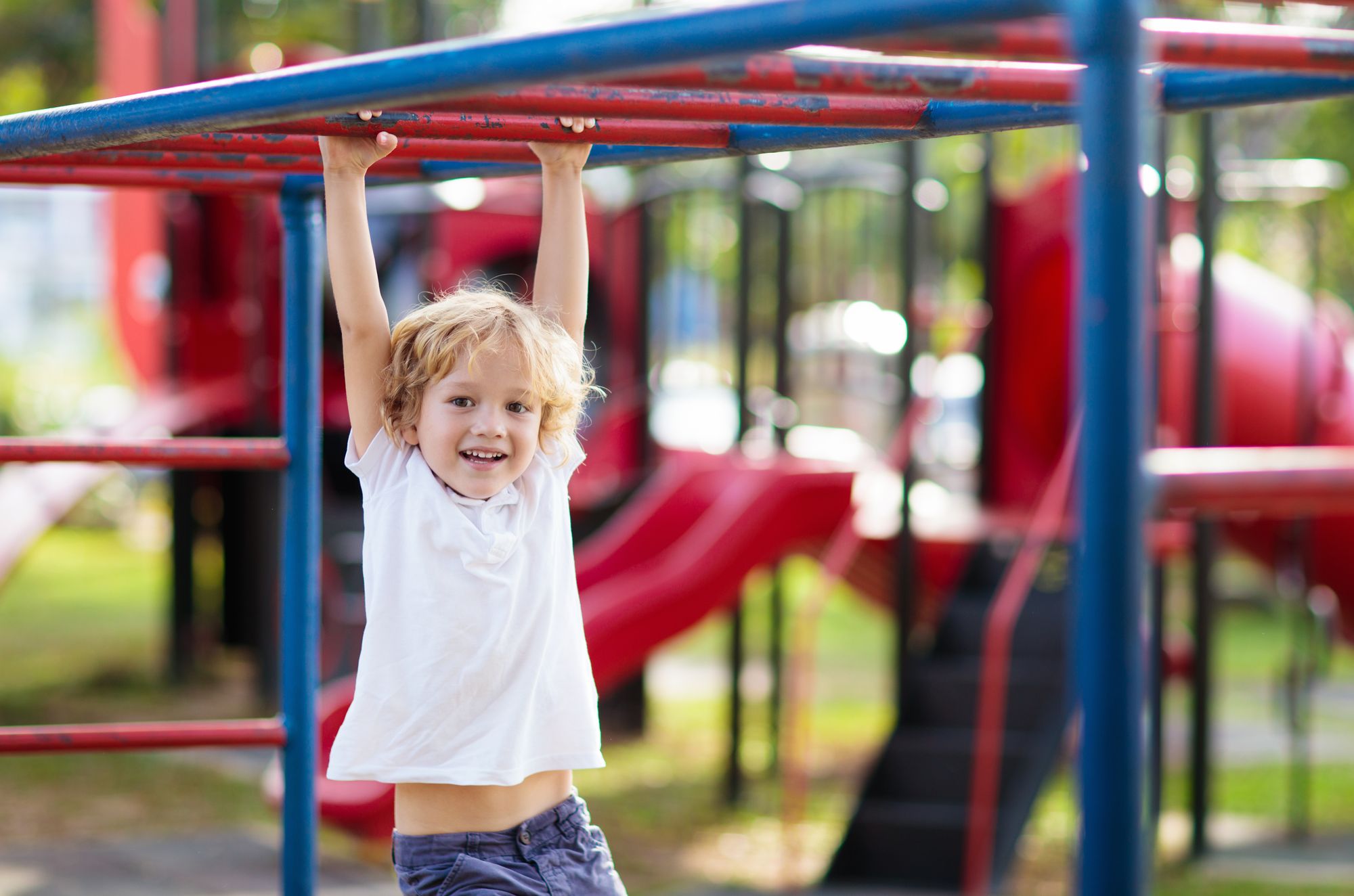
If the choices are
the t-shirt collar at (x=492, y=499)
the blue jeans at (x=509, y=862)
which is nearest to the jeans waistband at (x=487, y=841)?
the blue jeans at (x=509, y=862)

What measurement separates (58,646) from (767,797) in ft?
13.9

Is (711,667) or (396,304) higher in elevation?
(396,304)

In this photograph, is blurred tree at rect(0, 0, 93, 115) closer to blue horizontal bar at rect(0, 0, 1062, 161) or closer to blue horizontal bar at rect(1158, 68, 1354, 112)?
blue horizontal bar at rect(0, 0, 1062, 161)

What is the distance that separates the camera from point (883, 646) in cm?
912

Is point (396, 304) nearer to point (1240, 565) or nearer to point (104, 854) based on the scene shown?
point (104, 854)

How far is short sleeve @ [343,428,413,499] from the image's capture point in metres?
1.72

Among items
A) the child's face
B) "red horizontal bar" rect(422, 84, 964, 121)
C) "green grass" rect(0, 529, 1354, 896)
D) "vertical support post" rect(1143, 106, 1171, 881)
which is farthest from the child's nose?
"vertical support post" rect(1143, 106, 1171, 881)

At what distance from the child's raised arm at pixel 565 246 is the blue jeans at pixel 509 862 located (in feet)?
1.81

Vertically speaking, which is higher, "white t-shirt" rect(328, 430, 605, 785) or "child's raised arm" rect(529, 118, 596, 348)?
"child's raised arm" rect(529, 118, 596, 348)

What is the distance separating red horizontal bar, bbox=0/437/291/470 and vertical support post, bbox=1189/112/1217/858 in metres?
3.17

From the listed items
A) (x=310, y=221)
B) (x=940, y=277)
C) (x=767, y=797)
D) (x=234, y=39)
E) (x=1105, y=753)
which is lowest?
(x=767, y=797)

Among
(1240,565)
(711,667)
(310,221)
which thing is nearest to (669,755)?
(711,667)

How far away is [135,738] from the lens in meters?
1.97

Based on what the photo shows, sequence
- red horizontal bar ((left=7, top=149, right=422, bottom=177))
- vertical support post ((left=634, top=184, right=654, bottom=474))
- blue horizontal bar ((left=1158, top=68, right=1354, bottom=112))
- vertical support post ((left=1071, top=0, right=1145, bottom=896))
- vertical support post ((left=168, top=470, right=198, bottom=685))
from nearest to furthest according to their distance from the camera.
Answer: vertical support post ((left=1071, top=0, right=1145, bottom=896)) → blue horizontal bar ((left=1158, top=68, right=1354, bottom=112)) → red horizontal bar ((left=7, top=149, right=422, bottom=177)) → vertical support post ((left=634, top=184, right=654, bottom=474)) → vertical support post ((left=168, top=470, right=198, bottom=685))
